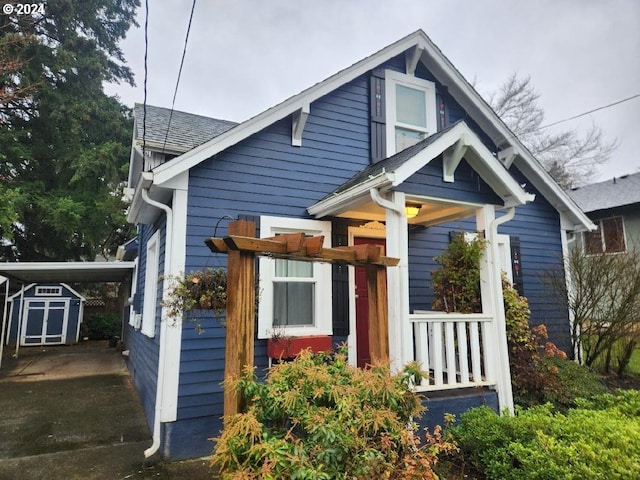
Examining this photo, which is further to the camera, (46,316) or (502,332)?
(46,316)

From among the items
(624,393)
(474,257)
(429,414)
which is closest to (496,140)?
(474,257)

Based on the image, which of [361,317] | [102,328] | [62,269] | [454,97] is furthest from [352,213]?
[102,328]

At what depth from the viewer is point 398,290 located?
3963 millimetres

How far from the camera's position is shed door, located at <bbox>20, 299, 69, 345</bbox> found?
12.6m

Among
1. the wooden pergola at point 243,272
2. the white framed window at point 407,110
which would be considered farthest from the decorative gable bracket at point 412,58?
the wooden pergola at point 243,272

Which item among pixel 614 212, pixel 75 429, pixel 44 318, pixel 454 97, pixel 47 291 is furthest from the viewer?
pixel 614 212

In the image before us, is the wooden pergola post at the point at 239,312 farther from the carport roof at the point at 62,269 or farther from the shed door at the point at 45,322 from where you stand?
the shed door at the point at 45,322

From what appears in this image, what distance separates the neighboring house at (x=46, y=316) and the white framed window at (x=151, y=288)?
9.24 metres

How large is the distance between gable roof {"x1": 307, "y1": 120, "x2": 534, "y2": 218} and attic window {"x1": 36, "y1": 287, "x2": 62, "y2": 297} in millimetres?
12446

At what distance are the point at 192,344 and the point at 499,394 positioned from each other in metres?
3.54

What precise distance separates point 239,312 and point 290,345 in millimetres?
1874

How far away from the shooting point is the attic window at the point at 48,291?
512 inches

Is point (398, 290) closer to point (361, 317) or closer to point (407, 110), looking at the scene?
point (361, 317)

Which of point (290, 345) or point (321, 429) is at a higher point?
point (290, 345)
